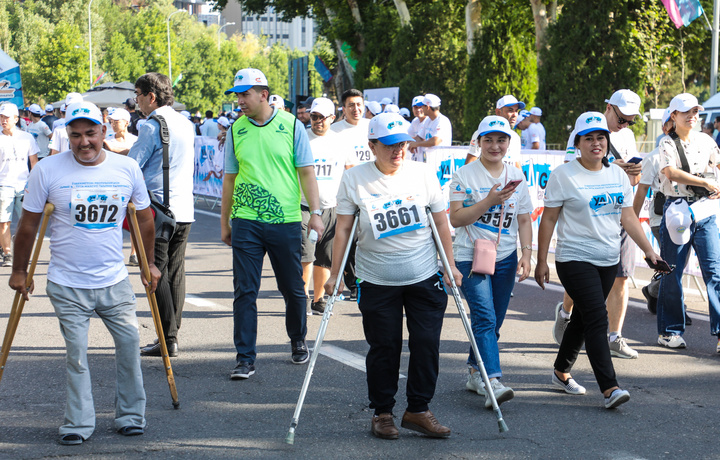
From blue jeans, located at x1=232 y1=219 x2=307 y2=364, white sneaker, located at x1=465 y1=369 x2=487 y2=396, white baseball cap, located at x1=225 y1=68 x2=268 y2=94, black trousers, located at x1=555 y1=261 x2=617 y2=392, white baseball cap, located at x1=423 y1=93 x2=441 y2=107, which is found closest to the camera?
black trousers, located at x1=555 y1=261 x2=617 y2=392

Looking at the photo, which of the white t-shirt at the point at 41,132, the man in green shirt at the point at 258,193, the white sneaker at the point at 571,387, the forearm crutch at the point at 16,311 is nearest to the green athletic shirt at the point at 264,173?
the man in green shirt at the point at 258,193

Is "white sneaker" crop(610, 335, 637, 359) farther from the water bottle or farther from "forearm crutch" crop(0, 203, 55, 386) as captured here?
"forearm crutch" crop(0, 203, 55, 386)

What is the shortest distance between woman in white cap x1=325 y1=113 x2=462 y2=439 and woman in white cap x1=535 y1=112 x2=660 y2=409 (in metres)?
0.98

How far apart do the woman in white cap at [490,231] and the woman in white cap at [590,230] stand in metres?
0.18

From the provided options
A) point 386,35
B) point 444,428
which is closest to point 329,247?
point 444,428

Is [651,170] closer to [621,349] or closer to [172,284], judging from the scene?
[621,349]

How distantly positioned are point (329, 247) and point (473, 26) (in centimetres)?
1888

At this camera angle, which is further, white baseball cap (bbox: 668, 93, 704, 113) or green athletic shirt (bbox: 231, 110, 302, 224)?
white baseball cap (bbox: 668, 93, 704, 113)

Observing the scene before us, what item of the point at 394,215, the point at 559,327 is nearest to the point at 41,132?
the point at 559,327

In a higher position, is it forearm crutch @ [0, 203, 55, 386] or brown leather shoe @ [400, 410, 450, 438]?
forearm crutch @ [0, 203, 55, 386]

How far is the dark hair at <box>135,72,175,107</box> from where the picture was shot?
6.57 m

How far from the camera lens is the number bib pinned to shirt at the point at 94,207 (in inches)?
187

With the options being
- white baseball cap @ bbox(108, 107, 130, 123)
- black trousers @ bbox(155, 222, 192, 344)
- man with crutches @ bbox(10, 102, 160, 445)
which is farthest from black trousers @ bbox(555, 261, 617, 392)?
white baseball cap @ bbox(108, 107, 130, 123)

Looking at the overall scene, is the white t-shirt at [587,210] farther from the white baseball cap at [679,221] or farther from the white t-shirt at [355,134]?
the white t-shirt at [355,134]
